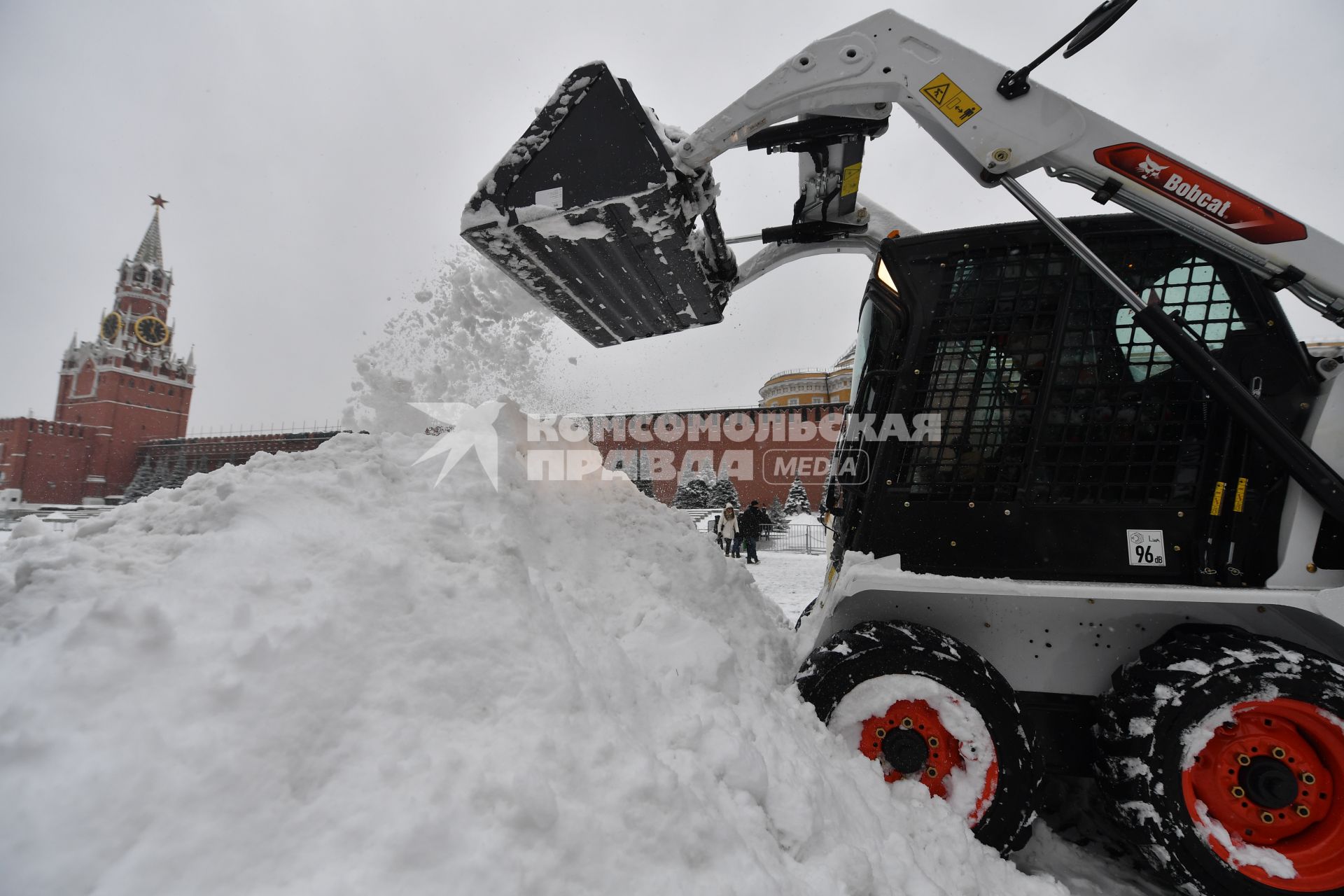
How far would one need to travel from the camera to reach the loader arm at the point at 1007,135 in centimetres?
247

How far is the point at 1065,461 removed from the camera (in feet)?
8.91

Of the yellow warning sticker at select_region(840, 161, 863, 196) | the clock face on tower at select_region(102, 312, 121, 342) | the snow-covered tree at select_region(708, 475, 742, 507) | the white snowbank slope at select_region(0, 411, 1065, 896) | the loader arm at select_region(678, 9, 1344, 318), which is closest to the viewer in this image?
the white snowbank slope at select_region(0, 411, 1065, 896)

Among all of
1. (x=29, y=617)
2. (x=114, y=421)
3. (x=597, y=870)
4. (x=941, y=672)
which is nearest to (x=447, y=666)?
(x=597, y=870)

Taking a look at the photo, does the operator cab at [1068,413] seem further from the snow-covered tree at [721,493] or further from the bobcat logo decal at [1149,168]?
the snow-covered tree at [721,493]

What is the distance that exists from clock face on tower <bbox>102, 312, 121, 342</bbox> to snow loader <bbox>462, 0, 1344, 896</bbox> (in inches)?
3265

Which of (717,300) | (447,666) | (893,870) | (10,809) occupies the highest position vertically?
(717,300)

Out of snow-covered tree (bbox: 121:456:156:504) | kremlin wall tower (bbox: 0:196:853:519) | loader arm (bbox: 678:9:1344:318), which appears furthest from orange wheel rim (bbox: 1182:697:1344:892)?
snow-covered tree (bbox: 121:456:156:504)

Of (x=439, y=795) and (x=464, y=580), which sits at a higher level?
(x=464, y=580)

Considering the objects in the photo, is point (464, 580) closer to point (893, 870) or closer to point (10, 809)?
point (10, 809)

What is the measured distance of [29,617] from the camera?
1.58 meters

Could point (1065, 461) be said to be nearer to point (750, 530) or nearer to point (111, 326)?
point (750, 530)

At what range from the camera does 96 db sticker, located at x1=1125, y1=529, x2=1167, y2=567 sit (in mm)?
2582

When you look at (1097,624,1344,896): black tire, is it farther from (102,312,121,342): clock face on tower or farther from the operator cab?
(102,312,121,342): clock face on tower

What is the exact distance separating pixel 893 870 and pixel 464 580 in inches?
72.6
